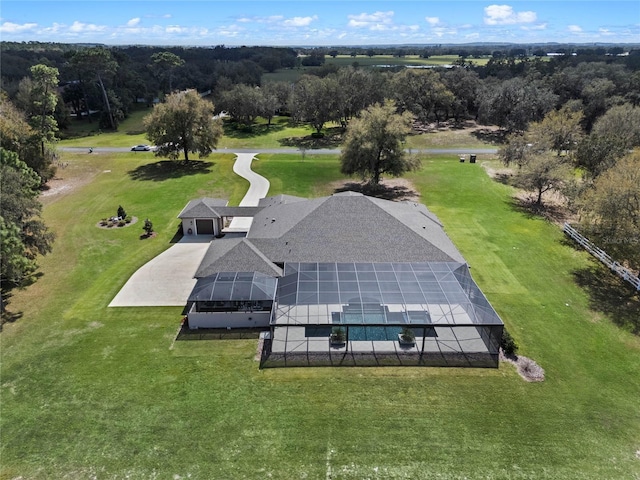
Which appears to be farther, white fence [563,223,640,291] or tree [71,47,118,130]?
tree [71,47,118,130]

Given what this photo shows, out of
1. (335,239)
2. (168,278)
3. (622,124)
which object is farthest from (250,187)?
(622,124)

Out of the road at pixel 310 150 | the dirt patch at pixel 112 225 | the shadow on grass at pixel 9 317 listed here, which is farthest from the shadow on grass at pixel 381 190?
the shadow on grass at pixel 9 317

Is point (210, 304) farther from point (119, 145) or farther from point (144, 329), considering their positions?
point (119, 145)

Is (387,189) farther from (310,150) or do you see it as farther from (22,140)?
(22,140)

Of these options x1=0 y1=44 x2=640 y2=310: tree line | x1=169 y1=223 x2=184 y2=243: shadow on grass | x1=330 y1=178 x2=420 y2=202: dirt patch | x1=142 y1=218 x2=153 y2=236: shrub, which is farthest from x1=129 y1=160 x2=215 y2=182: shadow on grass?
x1=330 y1=178 x2=420 y2=202: dirt patch

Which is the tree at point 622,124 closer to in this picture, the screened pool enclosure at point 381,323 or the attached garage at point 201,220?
the screened pool enclosure at point 381,323

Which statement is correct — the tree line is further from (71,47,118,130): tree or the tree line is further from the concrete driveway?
the concrete driveway
